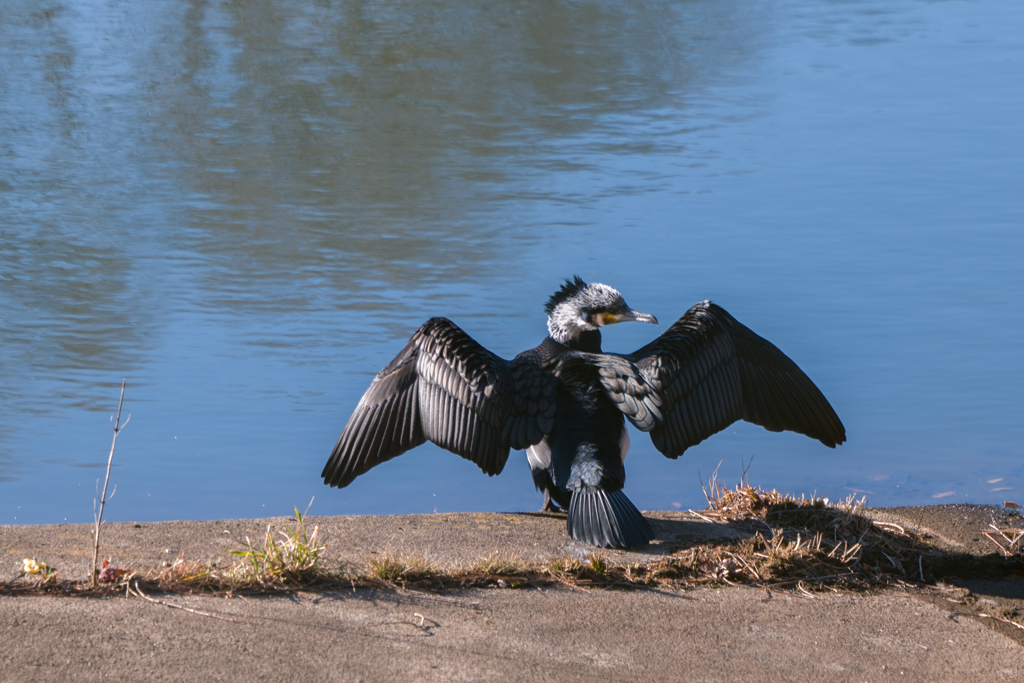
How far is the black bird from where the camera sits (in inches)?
164

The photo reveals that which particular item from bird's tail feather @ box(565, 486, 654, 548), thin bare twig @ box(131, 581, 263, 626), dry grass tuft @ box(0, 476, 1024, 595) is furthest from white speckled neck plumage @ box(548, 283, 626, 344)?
thin bare twig @ box(131, 581, 263, 626)

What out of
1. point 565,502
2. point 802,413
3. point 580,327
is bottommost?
point 565,502

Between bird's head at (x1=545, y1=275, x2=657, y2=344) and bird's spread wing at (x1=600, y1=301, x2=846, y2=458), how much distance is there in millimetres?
211

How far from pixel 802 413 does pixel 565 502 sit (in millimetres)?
1155

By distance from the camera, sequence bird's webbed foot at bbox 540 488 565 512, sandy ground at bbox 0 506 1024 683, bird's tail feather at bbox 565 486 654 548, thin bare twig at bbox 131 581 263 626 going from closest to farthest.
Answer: sandy ground at bbox 0 506 1024 683 < thin bare twig at bbox 131 581 263 626 < bird's tail feather at bbox 565 486 654 548 < bird's webbed foot at bbox 540 488 565 512

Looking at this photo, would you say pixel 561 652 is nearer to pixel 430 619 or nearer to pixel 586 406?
pixel 430 619

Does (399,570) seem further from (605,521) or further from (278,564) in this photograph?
(605,521)

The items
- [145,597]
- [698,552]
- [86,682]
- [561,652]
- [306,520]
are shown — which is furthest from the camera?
[306,520]

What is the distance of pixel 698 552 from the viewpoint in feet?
12.4

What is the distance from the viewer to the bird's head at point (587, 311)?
457cm

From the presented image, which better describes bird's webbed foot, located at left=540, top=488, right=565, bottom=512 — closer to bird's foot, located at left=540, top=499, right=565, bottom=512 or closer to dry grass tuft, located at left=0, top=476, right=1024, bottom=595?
bird's foot, located at left=540, top=499, right=565, bottom=512

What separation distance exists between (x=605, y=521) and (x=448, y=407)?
0.81 metres

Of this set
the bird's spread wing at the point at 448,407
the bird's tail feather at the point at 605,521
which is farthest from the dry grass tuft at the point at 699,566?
the bird's spread wing at the point at 448,407

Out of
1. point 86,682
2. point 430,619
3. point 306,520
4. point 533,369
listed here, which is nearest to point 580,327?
point 533,369
